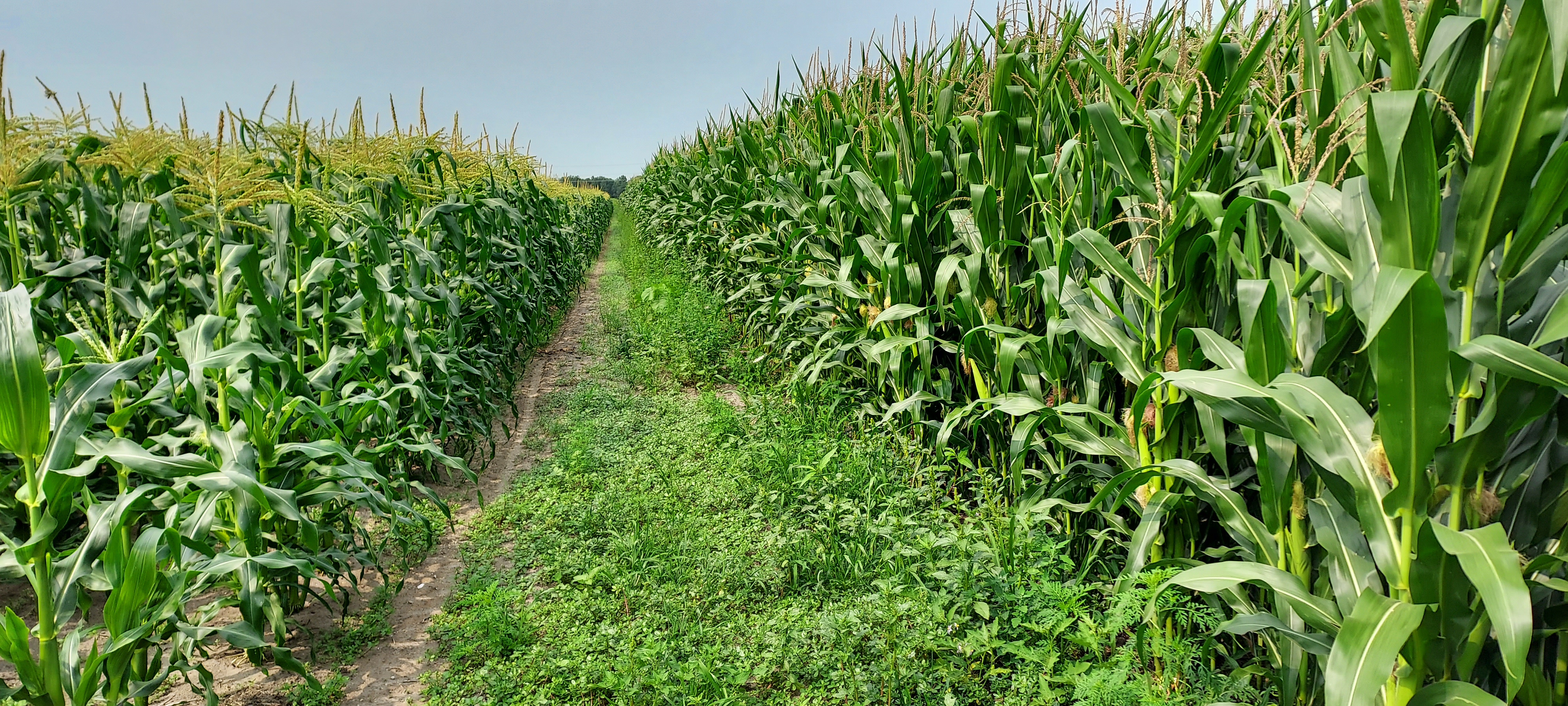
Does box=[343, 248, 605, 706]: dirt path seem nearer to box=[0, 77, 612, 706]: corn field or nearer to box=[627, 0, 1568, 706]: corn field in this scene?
box=[0, 77, 612, 706]: corn field

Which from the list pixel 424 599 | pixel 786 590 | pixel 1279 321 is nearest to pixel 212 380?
pixel 424 599

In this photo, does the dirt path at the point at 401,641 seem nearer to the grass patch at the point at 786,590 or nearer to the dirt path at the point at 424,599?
the dirt path at the point at 424,599

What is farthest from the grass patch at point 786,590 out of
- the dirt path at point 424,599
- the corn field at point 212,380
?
the corn field at point 212,380

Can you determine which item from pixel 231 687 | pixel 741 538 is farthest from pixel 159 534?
pixel 741 538

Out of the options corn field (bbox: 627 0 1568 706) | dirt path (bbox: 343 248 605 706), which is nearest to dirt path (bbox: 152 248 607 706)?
dirt path (bbox: 343 248 605 706)

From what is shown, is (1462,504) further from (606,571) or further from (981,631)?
(606,571)

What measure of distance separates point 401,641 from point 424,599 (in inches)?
13.3

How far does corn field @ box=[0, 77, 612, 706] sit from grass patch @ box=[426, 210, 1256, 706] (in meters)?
0.62

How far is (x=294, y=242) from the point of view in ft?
11.2

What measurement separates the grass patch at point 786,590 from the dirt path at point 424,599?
10 cm

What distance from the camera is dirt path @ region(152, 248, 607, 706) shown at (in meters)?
2.66

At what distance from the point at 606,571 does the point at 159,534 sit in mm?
1613

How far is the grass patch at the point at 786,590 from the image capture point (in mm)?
2307

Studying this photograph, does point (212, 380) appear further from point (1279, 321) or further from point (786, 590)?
point (1279, 321)
